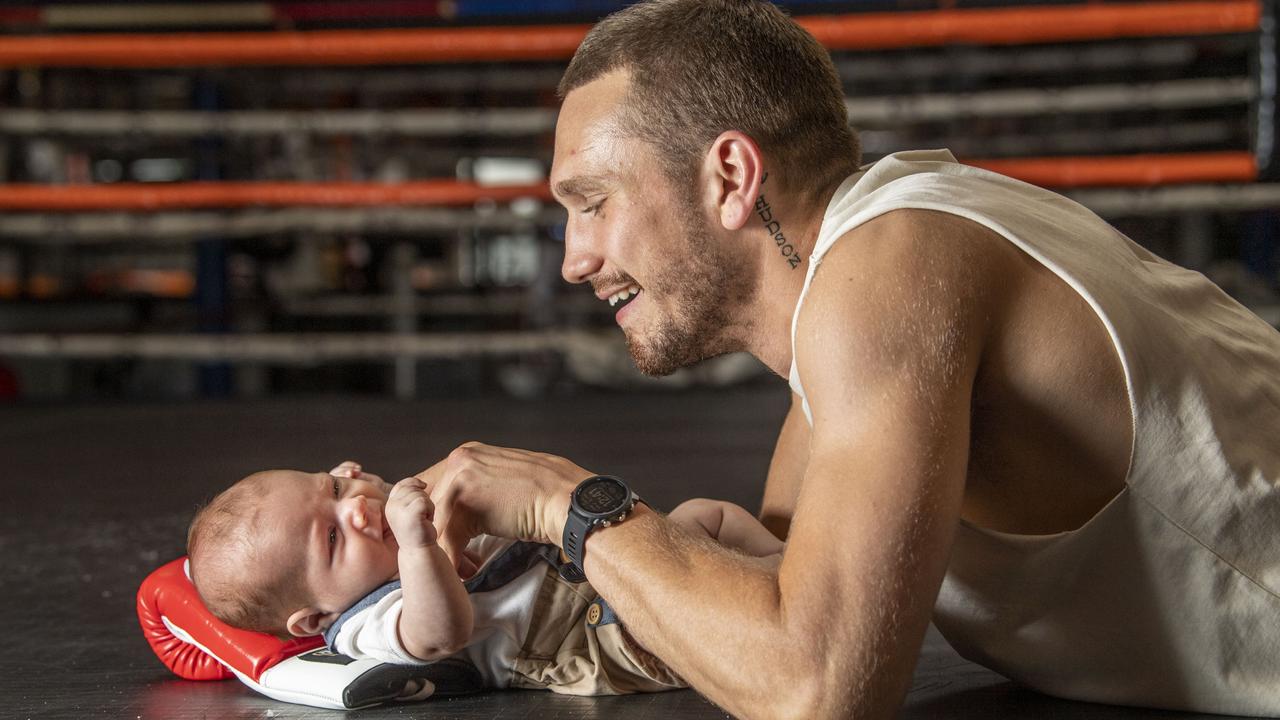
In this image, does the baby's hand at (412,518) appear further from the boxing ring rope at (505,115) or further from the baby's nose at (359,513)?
the boxing ring rope at (505,115)

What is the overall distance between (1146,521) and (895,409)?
0.30 metres

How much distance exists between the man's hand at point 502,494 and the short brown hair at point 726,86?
32 cm

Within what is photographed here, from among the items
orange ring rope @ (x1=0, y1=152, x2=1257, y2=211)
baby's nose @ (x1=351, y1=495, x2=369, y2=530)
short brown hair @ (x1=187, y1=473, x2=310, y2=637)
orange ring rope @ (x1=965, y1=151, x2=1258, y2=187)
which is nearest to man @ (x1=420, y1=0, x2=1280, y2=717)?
baby's nose @ (x1=351, y1=495, x2=369, y2=530)

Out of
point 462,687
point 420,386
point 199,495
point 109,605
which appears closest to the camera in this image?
point 462,687

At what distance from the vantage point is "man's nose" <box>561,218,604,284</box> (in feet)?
3.96

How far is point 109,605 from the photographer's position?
1728 mm

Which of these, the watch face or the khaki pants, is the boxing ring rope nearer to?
the khaki pants

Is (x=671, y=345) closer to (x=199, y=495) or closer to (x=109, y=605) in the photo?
(x=109, y=605)

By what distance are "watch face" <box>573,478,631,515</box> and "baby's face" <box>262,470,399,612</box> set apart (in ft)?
1.00

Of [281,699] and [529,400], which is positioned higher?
[281,699]

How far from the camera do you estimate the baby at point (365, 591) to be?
4.08ft

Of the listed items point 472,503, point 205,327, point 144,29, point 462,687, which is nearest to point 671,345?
point 472,503

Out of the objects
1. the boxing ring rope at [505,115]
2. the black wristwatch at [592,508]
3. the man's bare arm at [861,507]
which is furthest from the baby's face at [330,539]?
the boxing ring rope at [505,115]

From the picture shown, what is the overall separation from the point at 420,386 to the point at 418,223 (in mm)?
1772
